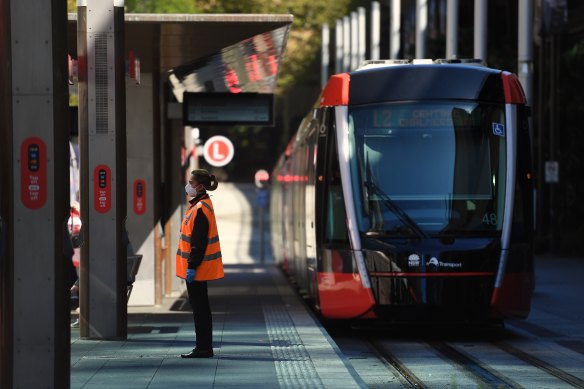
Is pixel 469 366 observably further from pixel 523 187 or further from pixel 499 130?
pixel 499 130

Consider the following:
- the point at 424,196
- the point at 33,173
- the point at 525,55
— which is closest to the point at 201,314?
the point at 424,196

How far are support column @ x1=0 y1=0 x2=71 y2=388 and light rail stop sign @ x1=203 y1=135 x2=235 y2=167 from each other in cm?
2459

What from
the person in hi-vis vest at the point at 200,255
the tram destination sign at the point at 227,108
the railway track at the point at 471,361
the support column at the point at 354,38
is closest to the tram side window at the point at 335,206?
the railway track at the point at 471,361

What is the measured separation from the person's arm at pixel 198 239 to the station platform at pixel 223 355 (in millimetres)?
835

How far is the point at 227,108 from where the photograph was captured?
21000 mm

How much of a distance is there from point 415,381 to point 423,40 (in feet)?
86.9

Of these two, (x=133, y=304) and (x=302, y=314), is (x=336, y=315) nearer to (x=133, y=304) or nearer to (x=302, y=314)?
(x=302, y=314)

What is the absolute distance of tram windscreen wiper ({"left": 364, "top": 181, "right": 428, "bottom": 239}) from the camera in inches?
603

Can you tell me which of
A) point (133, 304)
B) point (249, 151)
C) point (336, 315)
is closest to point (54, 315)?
point (336, 315)

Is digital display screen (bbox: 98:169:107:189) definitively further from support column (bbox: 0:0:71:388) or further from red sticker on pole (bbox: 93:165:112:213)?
support column (bbox: 0:0:71:388)

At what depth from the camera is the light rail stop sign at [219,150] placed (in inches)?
1299

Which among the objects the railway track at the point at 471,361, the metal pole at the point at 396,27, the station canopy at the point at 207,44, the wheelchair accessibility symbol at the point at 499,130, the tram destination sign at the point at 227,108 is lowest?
the railway track at the point at 471,361

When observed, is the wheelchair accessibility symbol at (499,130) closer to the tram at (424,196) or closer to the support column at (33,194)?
the tram at (424,196)

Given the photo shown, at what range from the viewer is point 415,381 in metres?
11.4
